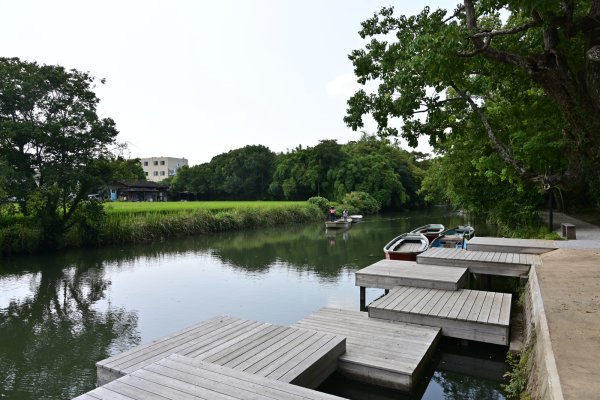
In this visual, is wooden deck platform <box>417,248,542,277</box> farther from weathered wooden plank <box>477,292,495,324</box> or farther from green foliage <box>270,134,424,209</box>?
green foliage <box>270,134,424,209</box>

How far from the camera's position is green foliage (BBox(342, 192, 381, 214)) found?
4441cm

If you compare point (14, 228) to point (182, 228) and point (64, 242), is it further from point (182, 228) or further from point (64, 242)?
point (182, 228)

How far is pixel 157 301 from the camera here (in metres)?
10.6

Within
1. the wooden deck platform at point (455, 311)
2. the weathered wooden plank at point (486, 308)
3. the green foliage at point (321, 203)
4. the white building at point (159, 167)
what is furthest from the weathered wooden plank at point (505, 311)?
the white building at point (159, 167)

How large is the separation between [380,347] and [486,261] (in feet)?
15.6

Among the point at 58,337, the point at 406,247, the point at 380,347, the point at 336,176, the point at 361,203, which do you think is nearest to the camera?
the point at 380,347

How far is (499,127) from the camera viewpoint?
1316 centimetres

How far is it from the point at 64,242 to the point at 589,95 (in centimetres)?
2002

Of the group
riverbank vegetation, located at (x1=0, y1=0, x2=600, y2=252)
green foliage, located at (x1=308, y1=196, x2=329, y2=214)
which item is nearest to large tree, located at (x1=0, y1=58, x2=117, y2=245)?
riverbank vegetation, located at (x1=0, y1=0, x2=600, y2=252)

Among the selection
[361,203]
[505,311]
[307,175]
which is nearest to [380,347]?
[505,311]

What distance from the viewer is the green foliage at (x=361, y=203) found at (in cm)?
4441

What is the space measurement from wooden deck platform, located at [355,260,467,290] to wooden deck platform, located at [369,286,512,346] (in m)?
0.22

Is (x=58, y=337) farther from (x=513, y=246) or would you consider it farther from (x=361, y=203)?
(x=361, y=203)

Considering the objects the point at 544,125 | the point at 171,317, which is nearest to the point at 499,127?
the point at 544,125
